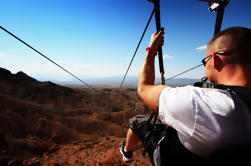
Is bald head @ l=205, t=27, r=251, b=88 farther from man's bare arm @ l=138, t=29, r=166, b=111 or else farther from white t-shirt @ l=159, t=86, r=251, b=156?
man's bare arm @ l=138, t=29, r=166, b=111

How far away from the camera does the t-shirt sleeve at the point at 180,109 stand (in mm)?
853

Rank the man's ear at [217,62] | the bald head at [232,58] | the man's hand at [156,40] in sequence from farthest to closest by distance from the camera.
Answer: the man's hand at [156,40] → the man's ear at [217,62] → the bald head at [232,58]

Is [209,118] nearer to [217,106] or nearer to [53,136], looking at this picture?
[217,106]

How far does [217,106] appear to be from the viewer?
32.0 inches

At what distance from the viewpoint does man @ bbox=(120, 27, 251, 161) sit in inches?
31.6

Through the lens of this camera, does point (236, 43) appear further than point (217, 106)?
Yes

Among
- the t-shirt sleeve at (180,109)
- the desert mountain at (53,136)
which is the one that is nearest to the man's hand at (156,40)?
the t-shirt sleeve at (180,109)

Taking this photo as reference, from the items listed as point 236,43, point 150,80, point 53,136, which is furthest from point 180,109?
point 53,136

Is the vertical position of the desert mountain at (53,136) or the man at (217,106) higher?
the man at (217,106)

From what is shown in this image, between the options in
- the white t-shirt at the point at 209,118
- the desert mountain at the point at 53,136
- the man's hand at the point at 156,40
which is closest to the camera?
the white t-shirt at the point at 209,118

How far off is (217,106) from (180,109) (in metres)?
0.22

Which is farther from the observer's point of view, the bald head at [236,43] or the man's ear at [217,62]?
the man's ear at [217,62]

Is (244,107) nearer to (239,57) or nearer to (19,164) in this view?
(239,57)

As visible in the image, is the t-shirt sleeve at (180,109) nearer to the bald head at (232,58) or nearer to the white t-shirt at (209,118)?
the white t-shirt at (209,118)
